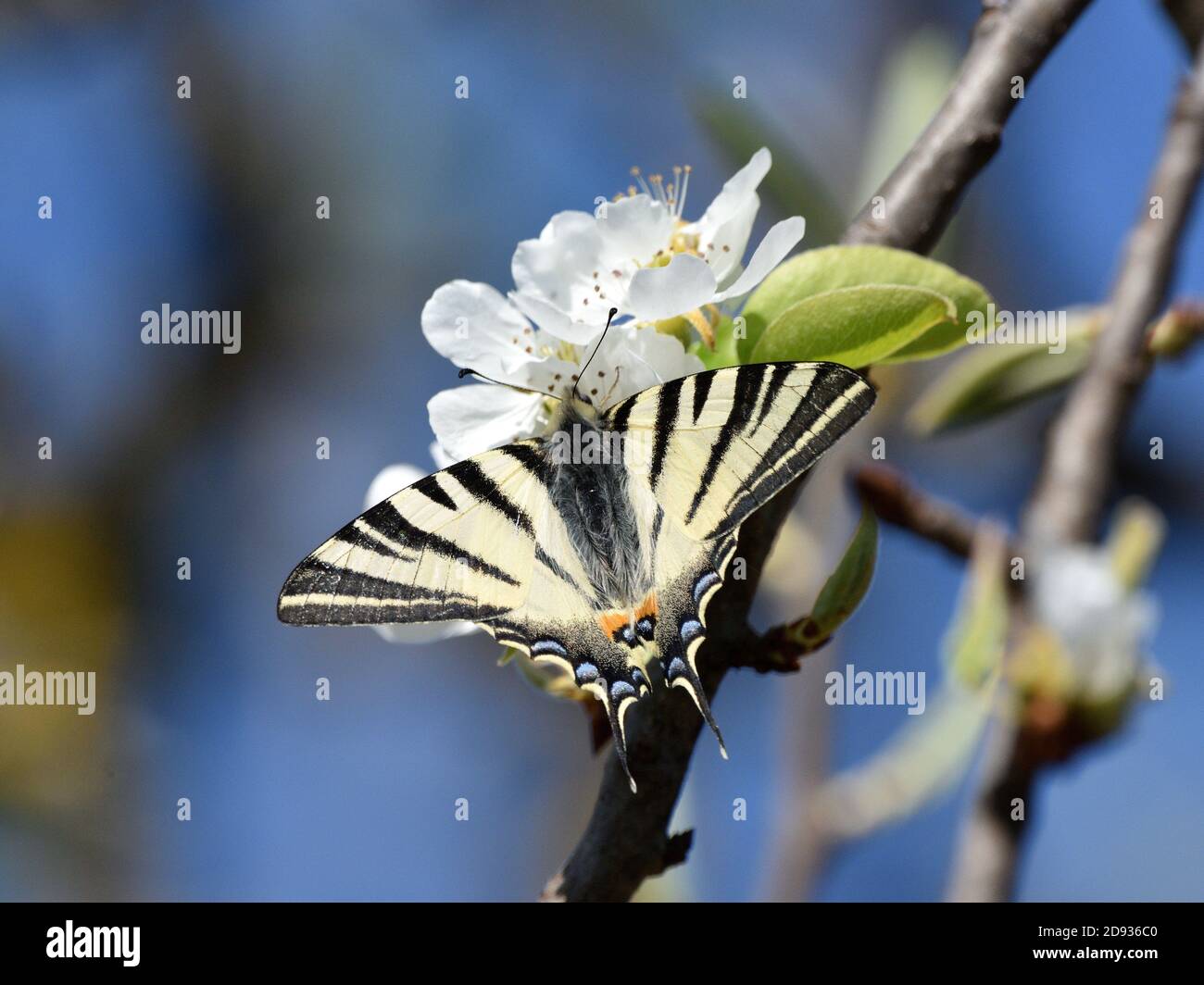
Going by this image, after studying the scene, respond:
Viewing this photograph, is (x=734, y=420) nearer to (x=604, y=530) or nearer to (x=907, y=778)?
(x=604, y=530)

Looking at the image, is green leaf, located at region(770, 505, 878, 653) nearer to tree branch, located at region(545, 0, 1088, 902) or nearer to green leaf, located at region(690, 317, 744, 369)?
tree branch, located at region(545, 0, 1088, 902)

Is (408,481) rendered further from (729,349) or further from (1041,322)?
(1041,322)

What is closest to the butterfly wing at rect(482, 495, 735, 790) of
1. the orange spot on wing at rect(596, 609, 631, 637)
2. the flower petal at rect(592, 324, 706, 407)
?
the orange spot on wing at rect(596, 609, 631, 637)

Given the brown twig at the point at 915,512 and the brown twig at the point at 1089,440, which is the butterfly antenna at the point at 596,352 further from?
the brown twig at the point at 1089,440

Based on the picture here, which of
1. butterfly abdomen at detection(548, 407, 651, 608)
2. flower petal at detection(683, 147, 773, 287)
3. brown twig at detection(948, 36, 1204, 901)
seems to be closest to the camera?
flower petal at detection(683, 147, 773, 287)

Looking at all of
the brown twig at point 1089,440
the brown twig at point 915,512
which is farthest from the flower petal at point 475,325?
the brown twig at point 1089,440
